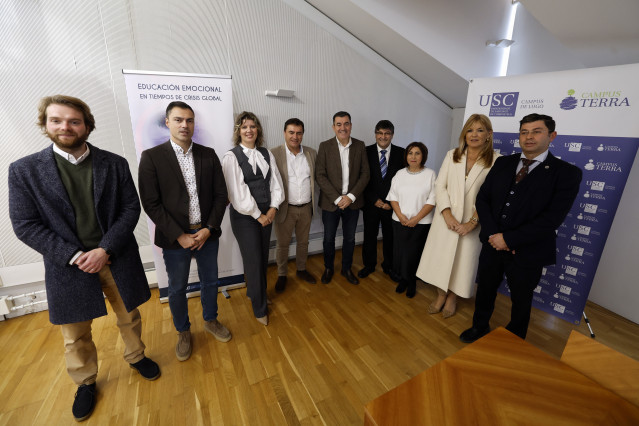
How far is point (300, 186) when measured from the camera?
2934mm

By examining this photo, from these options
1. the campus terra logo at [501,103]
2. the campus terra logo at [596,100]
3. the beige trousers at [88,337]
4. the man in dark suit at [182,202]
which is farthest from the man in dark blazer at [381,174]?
the beige trousers at [88,337]

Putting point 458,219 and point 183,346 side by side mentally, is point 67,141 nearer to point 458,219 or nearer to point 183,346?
point 183,346

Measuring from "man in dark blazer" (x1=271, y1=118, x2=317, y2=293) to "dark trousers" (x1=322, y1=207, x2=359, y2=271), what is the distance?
0.84ft

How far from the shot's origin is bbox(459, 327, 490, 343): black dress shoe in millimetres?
2357

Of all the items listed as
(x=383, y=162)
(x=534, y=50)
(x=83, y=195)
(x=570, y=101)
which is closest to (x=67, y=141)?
(x=83, y=195)

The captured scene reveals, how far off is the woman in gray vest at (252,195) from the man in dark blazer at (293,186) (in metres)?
0.34

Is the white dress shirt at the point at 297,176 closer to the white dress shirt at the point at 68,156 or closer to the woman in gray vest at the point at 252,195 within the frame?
the woman in gray vest at the point at 252,195

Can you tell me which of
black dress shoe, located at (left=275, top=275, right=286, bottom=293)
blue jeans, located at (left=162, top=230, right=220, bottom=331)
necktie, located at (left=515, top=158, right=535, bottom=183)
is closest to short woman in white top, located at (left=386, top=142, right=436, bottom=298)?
necktie, located at (left=515, top=158, right=535, bottom=183)

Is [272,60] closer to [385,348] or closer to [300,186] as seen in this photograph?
[300,186]

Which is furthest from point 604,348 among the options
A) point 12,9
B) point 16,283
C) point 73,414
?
point 12,9

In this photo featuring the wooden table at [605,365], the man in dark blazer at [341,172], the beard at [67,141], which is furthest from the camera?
the man in dark blazer at [341,172]

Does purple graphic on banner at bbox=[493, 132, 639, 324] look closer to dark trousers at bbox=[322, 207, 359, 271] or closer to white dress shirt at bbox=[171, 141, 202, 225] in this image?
dark trousers at bbox=[322, 207, 359, 271]

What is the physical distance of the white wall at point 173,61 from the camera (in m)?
2.38

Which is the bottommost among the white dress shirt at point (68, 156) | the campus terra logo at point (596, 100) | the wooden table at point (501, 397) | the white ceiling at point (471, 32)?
the wooden table at point (501, 397)
